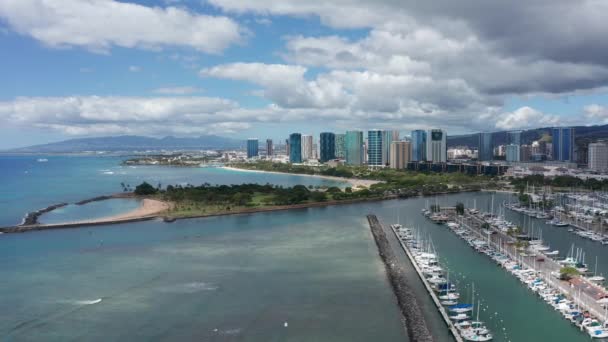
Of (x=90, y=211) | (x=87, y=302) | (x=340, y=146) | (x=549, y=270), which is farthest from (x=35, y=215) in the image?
(x=340, y=146)

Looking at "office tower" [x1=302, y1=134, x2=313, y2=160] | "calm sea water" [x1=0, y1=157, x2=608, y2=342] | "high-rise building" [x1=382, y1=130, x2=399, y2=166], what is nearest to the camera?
"calm sea water" [x1=0, y1=157, x2=608, y2=342]

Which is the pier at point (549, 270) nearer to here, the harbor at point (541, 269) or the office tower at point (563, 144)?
the harbor at point (541, 269)

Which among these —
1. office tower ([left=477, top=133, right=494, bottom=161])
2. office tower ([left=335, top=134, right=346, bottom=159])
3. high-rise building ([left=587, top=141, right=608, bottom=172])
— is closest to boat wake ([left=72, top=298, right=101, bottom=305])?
high-rise building ([left=587, top=141, right=608, bottom=172])

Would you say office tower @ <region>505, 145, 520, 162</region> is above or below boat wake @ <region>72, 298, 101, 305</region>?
above

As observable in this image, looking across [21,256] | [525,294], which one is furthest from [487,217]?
[21,256]

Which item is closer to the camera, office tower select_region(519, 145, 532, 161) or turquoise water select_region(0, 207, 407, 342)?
turquoise water select_region(0, 207, 407, 342)

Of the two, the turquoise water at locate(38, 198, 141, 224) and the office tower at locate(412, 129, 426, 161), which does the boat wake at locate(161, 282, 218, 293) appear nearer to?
the turquoise water at locate(38, 198, 141, 224)
